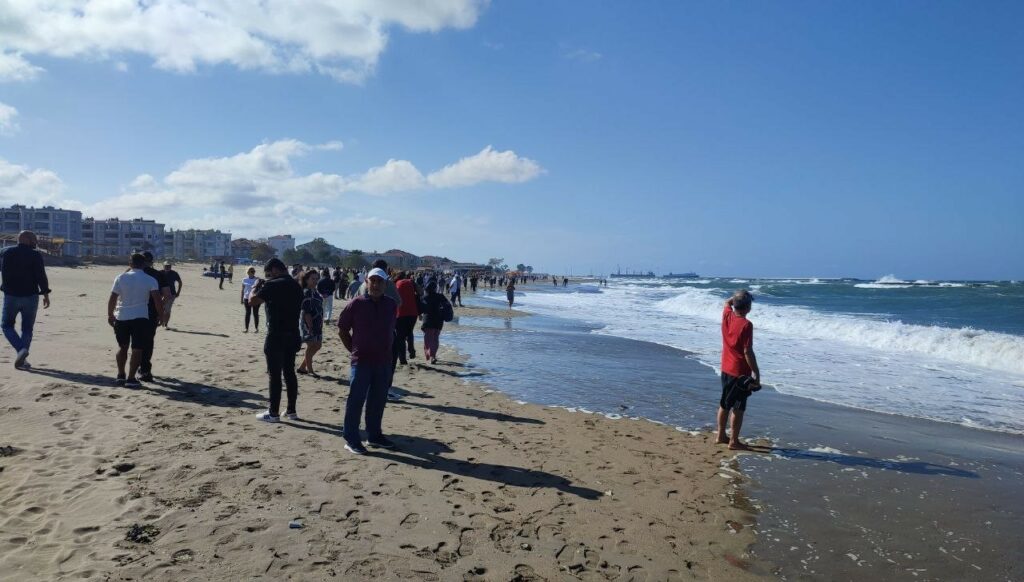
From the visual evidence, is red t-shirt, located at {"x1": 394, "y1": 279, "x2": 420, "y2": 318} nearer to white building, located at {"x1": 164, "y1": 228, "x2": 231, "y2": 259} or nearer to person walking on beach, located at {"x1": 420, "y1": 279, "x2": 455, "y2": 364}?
person walking on beach, located at {"x1": 420, "y1": 279, "x2": 455, "y2": 364}

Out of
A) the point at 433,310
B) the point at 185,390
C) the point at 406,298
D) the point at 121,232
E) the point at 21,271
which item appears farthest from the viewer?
the point at 121,232

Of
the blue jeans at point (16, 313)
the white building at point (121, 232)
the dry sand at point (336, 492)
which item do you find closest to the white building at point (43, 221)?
the white building at point (121, 232)

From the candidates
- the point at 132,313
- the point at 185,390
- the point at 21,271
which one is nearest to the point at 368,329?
the point at 185,390

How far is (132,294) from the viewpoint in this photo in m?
7.12

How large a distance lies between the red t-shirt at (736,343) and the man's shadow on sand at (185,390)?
531 centimetres

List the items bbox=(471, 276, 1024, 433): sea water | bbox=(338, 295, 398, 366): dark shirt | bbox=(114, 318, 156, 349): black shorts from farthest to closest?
bbox=(471, 276, 1024, 433): sea water → bbox=(114, 318, 156, 349): black shorts → bbox=(338, 295, 398, 366): dark shirt

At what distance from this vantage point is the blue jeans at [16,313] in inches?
297

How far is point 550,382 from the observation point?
32.0 feet

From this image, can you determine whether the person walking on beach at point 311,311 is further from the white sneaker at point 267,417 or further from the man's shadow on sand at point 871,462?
the man's shadow on sand at point 871,462

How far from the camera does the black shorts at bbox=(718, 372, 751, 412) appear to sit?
595cm

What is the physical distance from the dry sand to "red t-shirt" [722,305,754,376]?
901 mm

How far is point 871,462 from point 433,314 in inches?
270

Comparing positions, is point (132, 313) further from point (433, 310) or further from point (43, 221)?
point (43, 221)

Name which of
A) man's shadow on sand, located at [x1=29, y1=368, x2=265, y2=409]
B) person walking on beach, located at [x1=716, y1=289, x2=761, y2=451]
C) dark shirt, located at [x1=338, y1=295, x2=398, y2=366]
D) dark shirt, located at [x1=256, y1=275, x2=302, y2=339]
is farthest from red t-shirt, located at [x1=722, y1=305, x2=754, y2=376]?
man's shadow on sand, located at [x1=29, y1=368, x2=265, y2=409]
